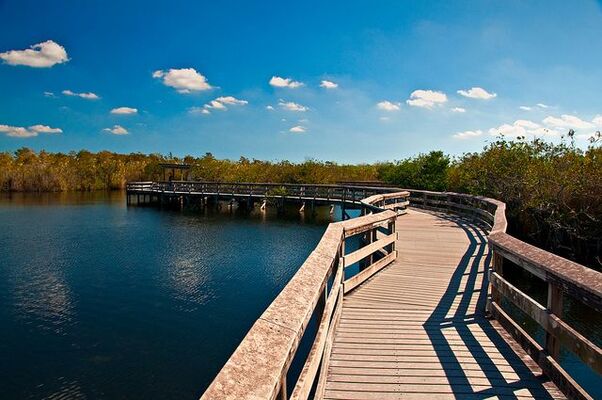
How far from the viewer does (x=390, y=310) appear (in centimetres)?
Answer: 536

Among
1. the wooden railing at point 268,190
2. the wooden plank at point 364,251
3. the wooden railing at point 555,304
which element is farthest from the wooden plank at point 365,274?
the wooden railing at point 268,190

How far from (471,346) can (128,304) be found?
9.16 metres

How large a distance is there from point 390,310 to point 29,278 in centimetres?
1241

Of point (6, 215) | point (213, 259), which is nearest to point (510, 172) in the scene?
point (213, 259)

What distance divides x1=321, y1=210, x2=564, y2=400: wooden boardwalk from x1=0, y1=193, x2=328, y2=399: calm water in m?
3.65

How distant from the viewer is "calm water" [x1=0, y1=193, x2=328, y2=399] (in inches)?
281

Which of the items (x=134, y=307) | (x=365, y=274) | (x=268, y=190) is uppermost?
(x=268, y=190)

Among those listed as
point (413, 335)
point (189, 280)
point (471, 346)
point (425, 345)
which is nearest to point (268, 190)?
point (189, 280)

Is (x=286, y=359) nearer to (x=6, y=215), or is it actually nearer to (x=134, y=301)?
(x=134, y=301)

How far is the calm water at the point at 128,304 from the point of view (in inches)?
281

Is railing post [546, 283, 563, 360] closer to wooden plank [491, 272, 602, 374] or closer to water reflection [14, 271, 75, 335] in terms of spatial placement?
wooden plank [491, 272, 602, 374]

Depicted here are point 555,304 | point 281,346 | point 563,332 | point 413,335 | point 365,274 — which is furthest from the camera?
point 365,274

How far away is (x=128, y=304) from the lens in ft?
34.6

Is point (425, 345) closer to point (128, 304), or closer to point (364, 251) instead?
point (364, 251)
